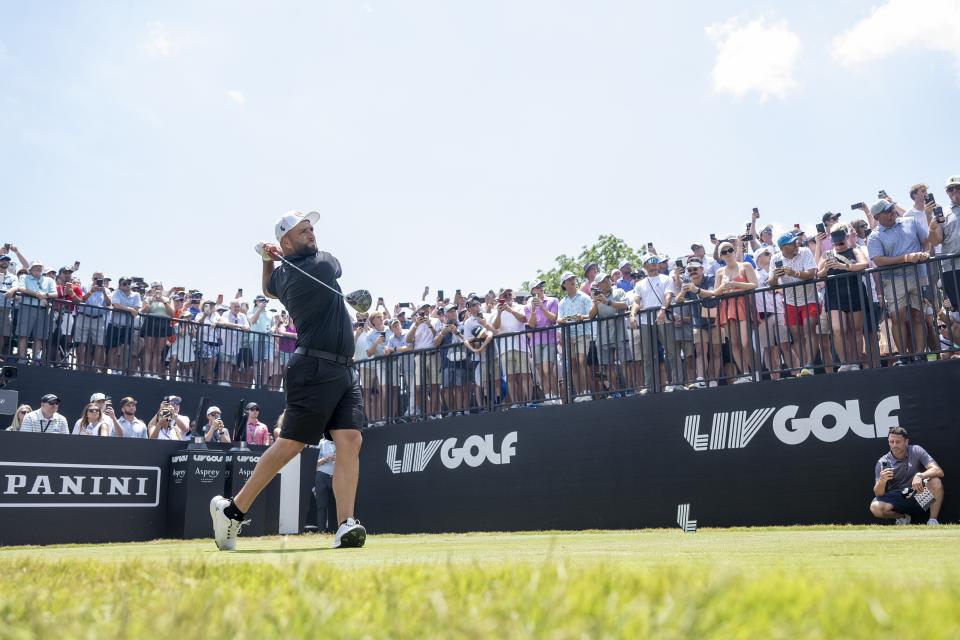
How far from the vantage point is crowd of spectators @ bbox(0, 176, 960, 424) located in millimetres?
9859

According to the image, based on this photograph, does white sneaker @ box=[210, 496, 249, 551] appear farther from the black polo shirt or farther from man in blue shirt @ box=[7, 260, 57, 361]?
man in blue shirt @ box=[7, 260, 57, 361]

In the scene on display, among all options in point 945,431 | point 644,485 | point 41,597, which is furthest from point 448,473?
point 41,597

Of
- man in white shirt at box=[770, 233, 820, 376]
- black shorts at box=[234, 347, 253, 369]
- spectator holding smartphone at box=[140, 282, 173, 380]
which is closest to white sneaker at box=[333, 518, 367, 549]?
man in white shirt at box=[770, 233, 820, 376]

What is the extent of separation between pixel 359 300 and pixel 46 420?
26.2 feet

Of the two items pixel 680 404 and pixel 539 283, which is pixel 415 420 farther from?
pixel 680 404

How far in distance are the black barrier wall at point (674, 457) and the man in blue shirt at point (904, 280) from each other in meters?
0.36

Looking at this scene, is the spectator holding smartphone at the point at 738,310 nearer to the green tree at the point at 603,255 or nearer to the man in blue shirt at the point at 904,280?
the man in blue shirt at the point at 904,280

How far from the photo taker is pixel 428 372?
46.9ft

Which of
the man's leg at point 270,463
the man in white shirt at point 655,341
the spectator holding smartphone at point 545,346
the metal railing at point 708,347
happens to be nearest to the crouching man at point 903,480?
the metal railing at point 708,347

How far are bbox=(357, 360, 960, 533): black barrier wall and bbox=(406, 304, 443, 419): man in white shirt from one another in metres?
0.43

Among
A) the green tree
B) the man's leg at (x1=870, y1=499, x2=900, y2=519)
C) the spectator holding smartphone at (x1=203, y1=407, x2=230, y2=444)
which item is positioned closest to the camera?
the man's leg at (x1=870, y1=499, x2=900, y2=519)

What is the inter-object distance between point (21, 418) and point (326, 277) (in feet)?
28.5

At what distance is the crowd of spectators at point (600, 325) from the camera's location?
9.86 m

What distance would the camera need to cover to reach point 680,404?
10.9 meters
